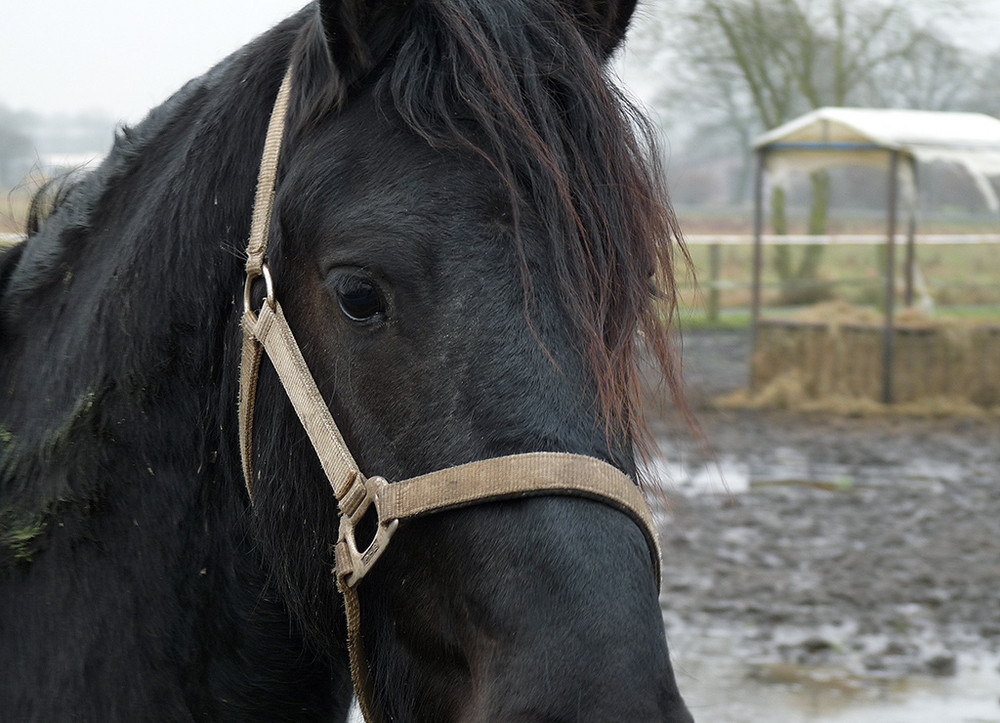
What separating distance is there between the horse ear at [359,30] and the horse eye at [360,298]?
12.6 inches

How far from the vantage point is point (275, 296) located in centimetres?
154

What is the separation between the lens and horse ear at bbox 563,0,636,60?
1.67 metres

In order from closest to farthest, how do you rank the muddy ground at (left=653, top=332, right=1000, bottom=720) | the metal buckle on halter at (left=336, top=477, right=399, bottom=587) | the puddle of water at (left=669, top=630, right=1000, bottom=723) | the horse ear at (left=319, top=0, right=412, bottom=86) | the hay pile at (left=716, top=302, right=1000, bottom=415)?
the metal buckle on halter at (left=336, top=477, right=399, bottom=587), the horse ear at (left=319, top=0, right=412, bottom=86), the puddle of water at (left=669, top=630, right=1000, bottom=723), the muddy ground at (left=653, top=332, right=1000, bottom=720), the hay pile at (left=716, top=302, right=1000, bottom=415)

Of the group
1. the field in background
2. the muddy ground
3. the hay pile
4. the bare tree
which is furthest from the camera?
the bare tree

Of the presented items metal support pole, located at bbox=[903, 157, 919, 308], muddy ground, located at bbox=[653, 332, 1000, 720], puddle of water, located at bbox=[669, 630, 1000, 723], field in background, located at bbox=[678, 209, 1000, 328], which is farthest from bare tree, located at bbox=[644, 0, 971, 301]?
puddle of water, located at bbox=[669, 630, 1000, 723]

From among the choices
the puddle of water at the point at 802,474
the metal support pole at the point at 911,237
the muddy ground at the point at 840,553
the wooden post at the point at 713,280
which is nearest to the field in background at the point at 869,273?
the wooden post at the point at 713,280

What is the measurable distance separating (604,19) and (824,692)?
11.3ft

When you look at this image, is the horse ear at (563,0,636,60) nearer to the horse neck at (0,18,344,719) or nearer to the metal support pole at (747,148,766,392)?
the horse neck at (0,18,344,719)

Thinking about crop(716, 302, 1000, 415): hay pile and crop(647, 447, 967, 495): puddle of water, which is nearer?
crop(647, 447, 967, 495): puddle of water

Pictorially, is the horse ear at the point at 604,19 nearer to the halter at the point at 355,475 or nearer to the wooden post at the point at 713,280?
the halter at the point at 355,475

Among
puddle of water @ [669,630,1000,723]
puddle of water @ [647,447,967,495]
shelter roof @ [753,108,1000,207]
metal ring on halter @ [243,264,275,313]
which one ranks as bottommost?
puddle of water @ [647,447,967,495]

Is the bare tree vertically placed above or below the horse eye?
below

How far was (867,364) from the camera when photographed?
416 inches

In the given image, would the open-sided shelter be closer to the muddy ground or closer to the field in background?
the field in background
